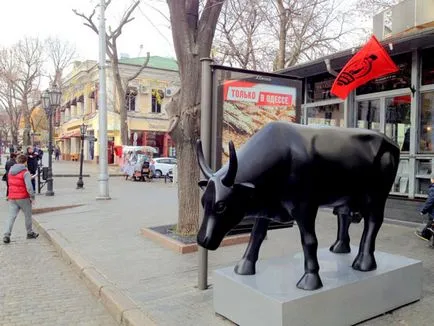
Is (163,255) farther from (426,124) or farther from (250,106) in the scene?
(426,124)

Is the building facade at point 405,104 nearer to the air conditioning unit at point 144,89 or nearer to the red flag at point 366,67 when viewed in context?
the red flag at point 366,67

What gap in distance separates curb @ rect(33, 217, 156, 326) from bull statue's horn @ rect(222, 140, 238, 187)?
5.53 ft

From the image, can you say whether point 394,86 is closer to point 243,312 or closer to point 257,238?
point 257,238

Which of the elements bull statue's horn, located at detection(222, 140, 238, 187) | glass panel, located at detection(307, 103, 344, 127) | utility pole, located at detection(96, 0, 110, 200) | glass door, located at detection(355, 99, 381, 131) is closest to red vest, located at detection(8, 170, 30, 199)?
utility pole, located at detection(96, 0, 110, 200)

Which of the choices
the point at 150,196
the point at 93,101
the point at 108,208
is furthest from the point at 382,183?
the point at 93,101

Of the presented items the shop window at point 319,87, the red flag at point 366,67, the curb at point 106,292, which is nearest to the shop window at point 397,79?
the red flag at point 366,67

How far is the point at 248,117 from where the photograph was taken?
5.49 m

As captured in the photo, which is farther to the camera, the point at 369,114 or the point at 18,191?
the point at 369,114

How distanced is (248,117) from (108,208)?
A: 8310 millimetres

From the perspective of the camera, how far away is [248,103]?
5406mm

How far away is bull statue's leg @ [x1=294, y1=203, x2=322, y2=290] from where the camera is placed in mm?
3652

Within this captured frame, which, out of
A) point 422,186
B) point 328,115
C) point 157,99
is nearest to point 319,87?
point 328,115

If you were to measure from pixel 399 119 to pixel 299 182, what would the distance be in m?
7.09

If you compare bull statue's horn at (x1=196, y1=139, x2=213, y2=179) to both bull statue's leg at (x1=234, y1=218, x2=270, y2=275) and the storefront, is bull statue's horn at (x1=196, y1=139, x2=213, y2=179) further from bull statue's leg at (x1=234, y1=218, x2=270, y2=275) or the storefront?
the storefront
